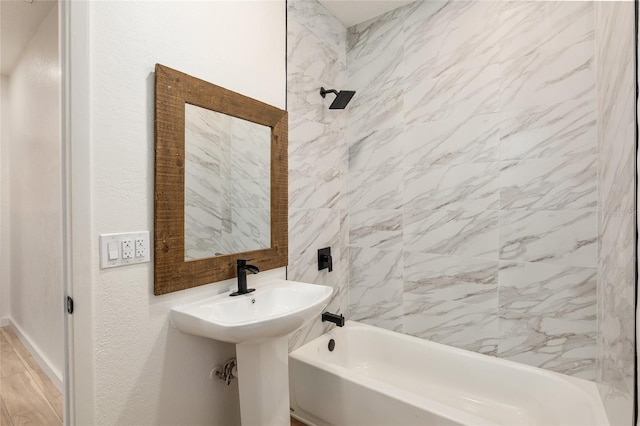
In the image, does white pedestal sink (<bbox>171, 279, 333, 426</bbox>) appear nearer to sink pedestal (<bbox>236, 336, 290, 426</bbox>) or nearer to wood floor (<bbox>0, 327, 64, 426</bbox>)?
sink pedestal (<bbox>236, 336, 290, 426</bbox>)

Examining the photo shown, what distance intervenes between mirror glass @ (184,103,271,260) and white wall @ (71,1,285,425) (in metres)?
0.17

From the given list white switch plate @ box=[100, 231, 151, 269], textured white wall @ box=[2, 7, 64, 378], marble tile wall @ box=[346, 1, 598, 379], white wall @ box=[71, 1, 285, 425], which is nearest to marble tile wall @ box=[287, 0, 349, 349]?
marble tile wall @ box=[346, 1, 598, 379]

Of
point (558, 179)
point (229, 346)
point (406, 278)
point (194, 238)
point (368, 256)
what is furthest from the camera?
Answer: point (368, 256)

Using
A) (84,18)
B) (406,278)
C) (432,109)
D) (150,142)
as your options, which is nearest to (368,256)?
(406,278)

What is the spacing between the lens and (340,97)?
6.79 feet

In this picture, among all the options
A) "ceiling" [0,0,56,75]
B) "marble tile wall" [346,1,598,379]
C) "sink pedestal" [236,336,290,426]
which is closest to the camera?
"sink pedestal" [236,336,290,426]

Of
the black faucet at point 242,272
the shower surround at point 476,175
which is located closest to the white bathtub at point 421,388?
the shower surround at point 476,175

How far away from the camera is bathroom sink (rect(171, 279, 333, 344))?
111 centimetres

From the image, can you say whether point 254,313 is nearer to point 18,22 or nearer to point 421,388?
point 421,388

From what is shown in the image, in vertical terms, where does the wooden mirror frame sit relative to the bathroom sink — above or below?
above

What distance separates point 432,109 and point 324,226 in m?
1.07

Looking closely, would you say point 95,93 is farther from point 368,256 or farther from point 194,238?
point 368,256

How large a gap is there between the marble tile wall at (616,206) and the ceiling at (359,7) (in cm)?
116

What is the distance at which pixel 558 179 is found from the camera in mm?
1655
